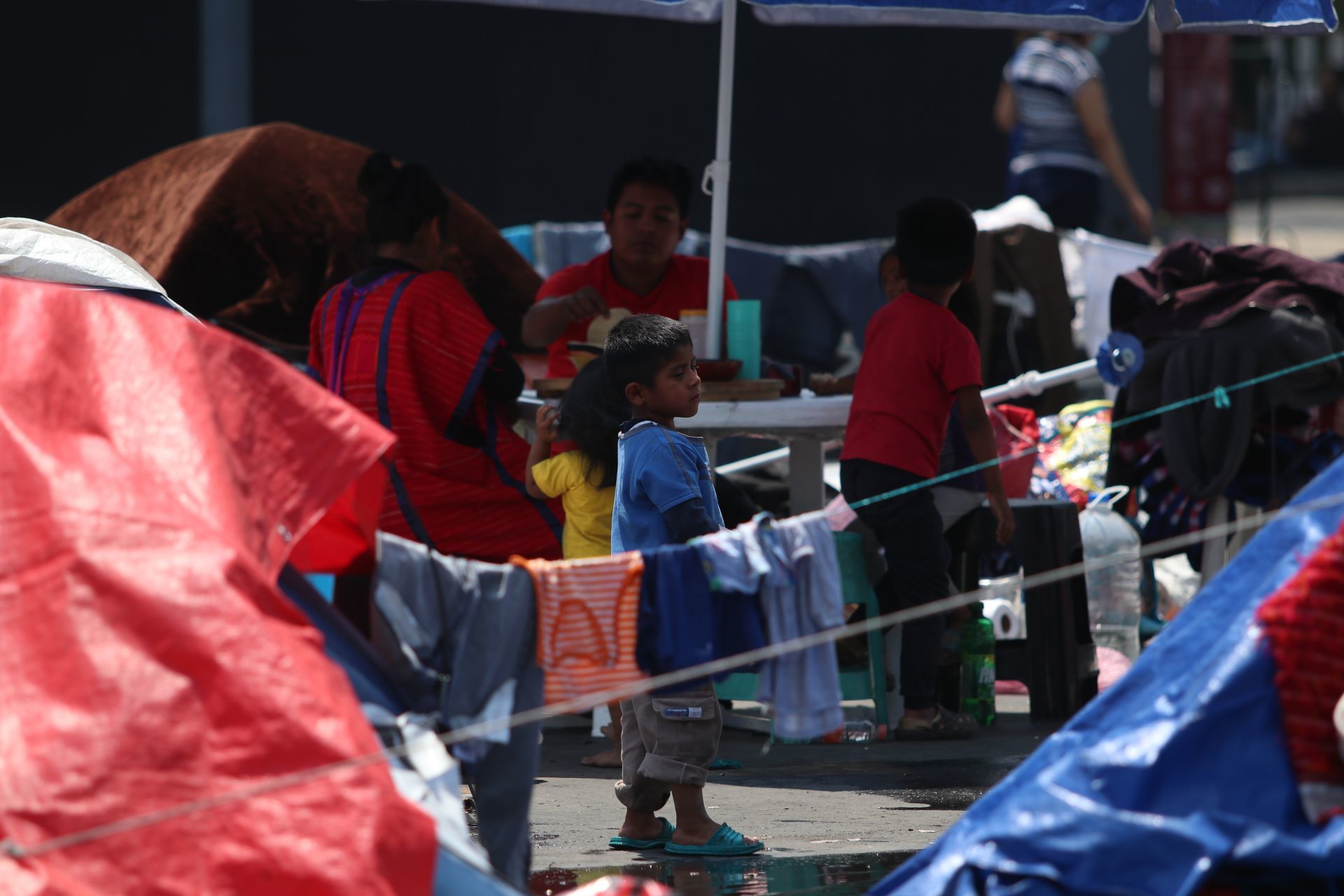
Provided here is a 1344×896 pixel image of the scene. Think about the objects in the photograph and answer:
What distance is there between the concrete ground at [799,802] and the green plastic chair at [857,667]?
0.16 metres

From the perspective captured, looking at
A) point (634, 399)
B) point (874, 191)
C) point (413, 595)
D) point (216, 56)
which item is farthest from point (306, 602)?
point (874, 191)

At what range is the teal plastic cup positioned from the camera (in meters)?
5.27

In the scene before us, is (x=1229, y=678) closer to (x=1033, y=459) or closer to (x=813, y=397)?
(x=813, y=397)

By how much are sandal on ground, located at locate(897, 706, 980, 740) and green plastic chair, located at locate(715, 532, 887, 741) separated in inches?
3.3

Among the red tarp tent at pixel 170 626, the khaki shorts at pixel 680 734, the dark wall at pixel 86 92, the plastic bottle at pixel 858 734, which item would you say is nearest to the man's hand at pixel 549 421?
the khaki shorts at pixel 680 734

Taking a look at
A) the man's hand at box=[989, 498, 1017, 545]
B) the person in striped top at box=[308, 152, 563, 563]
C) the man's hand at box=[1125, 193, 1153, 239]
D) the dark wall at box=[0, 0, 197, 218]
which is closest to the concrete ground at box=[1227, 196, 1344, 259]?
the man's hand at box=[1125, 193, 1153, 239]

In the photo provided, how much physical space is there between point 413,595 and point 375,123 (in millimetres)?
7381

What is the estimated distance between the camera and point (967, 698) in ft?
18.7

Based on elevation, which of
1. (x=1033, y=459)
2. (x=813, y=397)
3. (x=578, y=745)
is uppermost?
(x=813, y=397)

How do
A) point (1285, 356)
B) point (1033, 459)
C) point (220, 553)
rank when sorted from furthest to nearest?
point (1033, 459) < point (1285, 356) < point (220, 553)

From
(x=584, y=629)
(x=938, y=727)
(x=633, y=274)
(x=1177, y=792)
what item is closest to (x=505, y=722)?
(x=584, y=629)

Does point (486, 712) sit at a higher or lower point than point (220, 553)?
lower

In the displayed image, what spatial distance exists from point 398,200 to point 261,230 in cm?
148

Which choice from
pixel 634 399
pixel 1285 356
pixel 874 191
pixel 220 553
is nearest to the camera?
pixel 220 553
